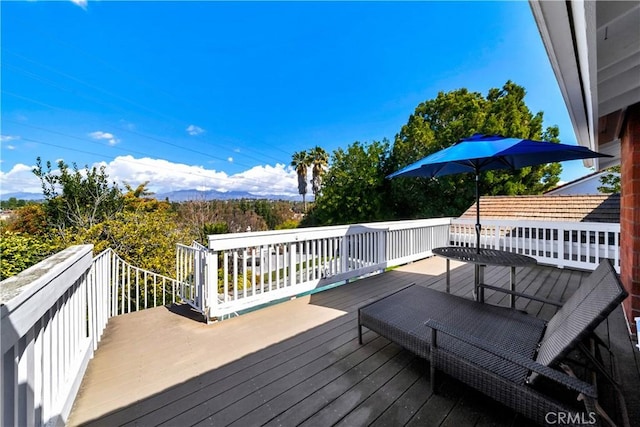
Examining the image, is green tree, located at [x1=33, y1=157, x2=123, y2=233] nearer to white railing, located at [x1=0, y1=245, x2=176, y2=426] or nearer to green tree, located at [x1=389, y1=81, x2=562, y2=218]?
white railing, located at [x1=0, y1=245, x2=176, y2=426]

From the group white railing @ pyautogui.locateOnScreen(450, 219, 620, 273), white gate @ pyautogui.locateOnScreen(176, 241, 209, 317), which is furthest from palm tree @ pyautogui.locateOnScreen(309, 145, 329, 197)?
white gate @ pyautogui.locateOnScreen(176, 241, 209, 317)

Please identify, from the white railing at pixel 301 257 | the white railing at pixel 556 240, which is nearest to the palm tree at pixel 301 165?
the white railing at pixel 556 240

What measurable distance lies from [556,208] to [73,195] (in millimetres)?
14139

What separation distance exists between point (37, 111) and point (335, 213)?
2212 centimetres

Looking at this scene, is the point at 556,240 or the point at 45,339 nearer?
the point at 45,339

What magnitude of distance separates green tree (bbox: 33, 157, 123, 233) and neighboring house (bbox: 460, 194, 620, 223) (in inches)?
455

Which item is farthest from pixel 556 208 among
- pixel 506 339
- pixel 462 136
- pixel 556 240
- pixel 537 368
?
pixel 462 136

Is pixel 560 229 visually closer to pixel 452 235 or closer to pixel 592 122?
pixel 452 235

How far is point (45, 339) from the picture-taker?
144 centimetres

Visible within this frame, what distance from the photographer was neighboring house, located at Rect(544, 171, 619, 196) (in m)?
12.8

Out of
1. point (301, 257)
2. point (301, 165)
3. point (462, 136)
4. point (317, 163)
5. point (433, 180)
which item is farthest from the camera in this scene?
point (301, 165)

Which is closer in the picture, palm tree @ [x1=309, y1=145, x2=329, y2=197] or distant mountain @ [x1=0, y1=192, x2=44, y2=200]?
distant mountain @ [x1=0, y1=192, x2=44, y2=200]

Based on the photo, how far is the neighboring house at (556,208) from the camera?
565cm

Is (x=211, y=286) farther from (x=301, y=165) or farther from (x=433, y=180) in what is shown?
(x=301, y=165)
